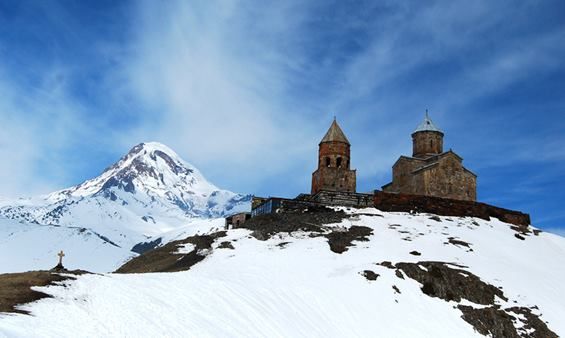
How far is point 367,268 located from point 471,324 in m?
6.14

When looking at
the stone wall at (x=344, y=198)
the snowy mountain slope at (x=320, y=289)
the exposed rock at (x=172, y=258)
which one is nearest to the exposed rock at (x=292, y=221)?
the snowy mountain slope at (x=320, y=289)

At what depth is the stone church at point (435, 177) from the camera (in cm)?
5369

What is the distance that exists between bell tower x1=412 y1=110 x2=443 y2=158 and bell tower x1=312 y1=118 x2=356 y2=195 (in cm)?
776

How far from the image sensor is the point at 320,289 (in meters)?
26.8

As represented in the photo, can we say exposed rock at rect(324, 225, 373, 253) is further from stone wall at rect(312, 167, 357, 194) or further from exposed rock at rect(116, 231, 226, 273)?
stone wall at rect(312, 167, 357, 194)

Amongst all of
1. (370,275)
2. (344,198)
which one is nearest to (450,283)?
(370,275)

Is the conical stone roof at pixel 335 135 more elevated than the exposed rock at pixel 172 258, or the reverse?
the conical stone roof at pixel 335 135

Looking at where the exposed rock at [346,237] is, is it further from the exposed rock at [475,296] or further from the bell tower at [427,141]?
the bell tower at [427,141]

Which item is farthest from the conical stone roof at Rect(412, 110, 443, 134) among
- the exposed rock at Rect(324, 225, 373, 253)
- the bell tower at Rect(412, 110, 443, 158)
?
the exposed rock at Rect(324, 225, 373, 253)

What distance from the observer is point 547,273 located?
34.2 metres

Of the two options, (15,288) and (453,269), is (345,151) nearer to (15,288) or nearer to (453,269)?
(453,269)

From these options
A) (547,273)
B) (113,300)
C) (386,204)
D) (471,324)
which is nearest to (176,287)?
(113,300)

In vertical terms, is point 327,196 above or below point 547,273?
above

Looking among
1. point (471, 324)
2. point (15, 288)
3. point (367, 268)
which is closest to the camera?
point (15, 288)
